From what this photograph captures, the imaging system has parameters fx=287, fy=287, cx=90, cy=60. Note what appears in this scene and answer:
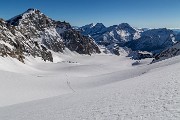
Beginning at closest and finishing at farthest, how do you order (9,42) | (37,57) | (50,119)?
1. (50,119)
2. (9,42)
3. (37,57)

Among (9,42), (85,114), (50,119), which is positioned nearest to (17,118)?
(50,119)

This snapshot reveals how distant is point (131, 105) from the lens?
1858 cm

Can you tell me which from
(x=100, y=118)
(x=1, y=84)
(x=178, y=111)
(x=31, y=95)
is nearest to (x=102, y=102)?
(x=100, y=118)

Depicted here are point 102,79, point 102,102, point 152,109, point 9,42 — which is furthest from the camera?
point 9,42

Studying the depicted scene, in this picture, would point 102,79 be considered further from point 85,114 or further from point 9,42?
point 9,42

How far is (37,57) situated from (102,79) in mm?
97616

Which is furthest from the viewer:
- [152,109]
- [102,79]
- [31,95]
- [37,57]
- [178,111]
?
[37,57]

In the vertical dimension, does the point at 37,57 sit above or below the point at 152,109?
above

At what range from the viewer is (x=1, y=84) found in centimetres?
4812

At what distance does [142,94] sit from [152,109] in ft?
16.3

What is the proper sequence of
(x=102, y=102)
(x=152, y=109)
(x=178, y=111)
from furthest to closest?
1. (x=102, y=102)
2. (x=152, y=109)
3. (x=178, y=111)

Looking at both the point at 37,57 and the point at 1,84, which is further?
the point at 37,57

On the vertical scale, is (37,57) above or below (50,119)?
above

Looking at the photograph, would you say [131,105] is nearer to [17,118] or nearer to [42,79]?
[17,118]
